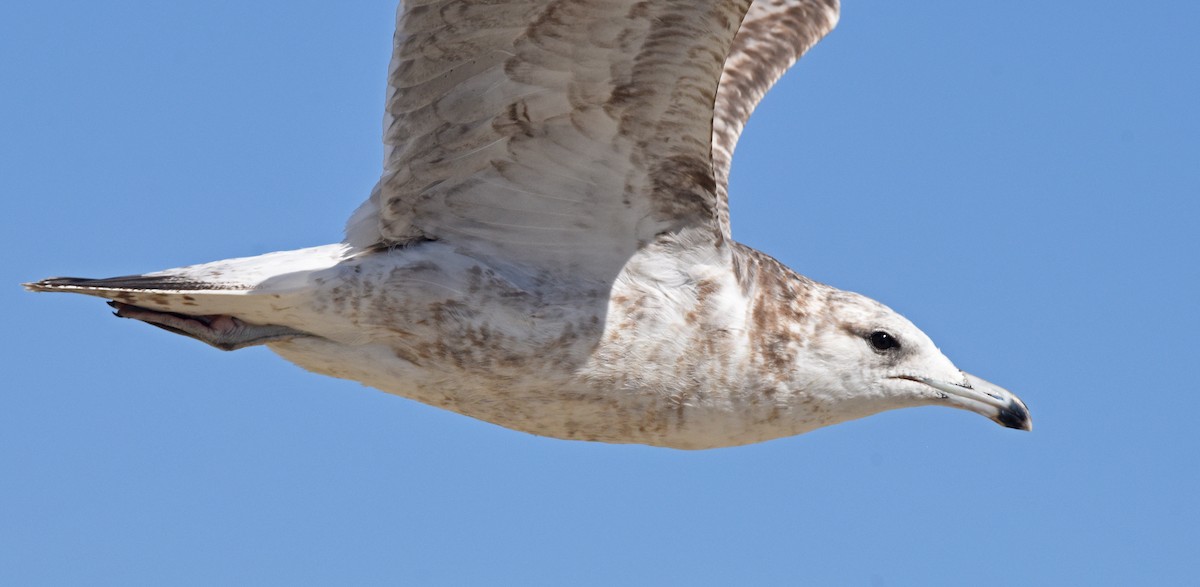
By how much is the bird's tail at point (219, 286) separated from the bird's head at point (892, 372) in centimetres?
246

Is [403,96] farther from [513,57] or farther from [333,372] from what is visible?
[333,372]

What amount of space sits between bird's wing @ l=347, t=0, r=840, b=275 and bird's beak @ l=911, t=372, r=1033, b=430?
4.70ft

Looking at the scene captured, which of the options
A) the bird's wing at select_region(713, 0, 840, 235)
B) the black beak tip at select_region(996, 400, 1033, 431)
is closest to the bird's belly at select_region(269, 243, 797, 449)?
the black beak tip at select_region(996, 400, 1033, 431)

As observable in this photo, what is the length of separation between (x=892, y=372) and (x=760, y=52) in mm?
3550

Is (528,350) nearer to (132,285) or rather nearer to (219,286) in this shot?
(219,286)

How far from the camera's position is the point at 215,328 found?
7867 mm

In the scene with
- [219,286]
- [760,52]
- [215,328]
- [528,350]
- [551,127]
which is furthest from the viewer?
[760,52]

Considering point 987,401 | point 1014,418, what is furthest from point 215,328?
point 1014,418

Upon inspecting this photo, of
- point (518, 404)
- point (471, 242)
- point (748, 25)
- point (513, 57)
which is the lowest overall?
point (518, 404)

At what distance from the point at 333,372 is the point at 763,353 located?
2.06m

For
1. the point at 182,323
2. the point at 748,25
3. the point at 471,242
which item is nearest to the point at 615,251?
the point at 471,242

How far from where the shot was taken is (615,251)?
7793 mm

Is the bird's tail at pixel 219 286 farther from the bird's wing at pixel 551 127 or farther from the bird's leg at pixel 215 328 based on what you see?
the bird's wing at pixel 551 127

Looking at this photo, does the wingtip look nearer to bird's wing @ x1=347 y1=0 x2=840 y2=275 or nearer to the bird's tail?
the bird's tail
